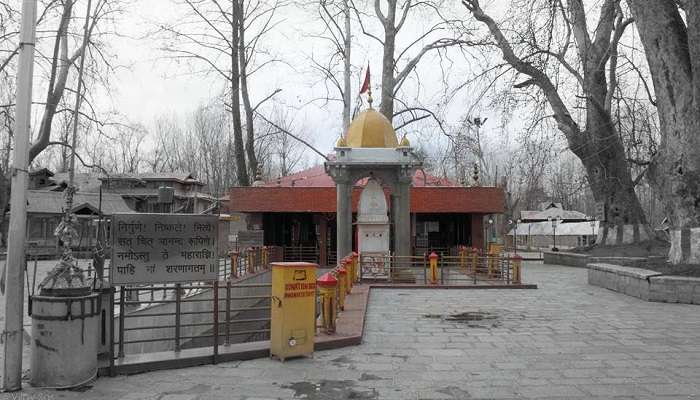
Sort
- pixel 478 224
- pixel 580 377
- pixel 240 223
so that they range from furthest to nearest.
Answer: pixel 240 223, pixel 478 224, pixel 580 377

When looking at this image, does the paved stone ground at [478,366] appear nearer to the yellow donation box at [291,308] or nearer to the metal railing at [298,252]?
the yellow donation box at [291,308]

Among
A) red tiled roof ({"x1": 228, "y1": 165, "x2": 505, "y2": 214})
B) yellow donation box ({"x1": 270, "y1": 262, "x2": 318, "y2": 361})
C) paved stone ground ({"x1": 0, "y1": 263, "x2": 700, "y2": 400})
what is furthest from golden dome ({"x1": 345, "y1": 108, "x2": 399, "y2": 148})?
yellow donation box ({"x1": 270, "y1": 262, "x2": 318, "y2": 361})

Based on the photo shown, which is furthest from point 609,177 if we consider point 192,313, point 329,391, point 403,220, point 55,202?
point 55,202

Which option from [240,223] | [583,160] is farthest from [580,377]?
[240,223]

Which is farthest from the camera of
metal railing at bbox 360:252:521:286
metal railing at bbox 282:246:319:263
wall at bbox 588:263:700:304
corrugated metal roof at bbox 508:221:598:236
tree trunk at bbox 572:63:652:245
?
corrugated metal roof at bbox 508:221:598:236

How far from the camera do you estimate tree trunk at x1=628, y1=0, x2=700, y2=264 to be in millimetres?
14852

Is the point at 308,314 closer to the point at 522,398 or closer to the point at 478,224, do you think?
the point at 522,398

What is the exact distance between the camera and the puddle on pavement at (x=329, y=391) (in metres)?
6.00

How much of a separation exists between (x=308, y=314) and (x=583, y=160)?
23.4 meters

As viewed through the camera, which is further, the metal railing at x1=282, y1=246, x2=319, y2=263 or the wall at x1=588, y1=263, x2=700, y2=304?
the metal railing at x1=282, y1=246, x2=319, y2=263

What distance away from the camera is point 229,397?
5.92 metres

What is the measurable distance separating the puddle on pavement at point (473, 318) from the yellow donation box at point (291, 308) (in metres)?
4.01

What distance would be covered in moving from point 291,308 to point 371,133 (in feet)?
44.4

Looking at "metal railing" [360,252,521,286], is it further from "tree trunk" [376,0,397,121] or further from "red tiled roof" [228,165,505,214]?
"tree trunk" [376,0,397,121]
